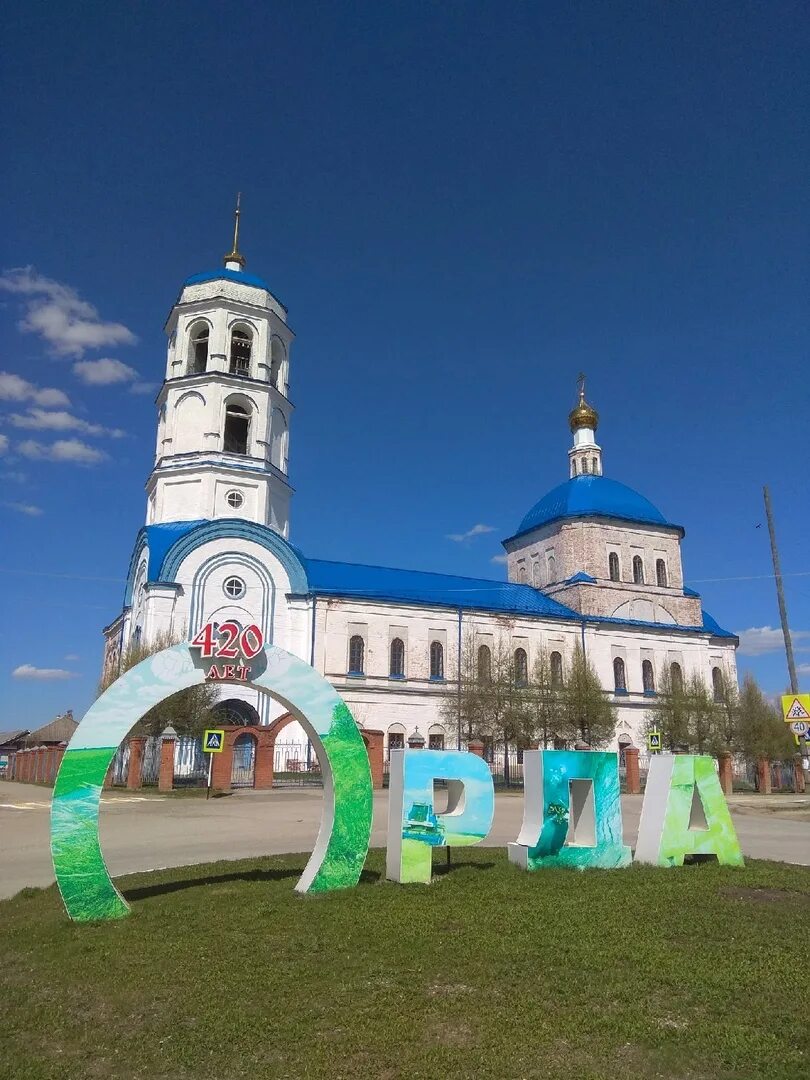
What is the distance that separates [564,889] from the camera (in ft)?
28.2

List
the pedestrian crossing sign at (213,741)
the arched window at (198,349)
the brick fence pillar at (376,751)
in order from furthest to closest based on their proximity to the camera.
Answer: the arched window at (198,349) → the brick fence pillar at (376,751) → the pedestrian crossing sign at (213,741)

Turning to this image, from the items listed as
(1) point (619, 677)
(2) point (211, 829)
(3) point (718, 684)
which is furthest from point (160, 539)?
(3) point (718, 684)

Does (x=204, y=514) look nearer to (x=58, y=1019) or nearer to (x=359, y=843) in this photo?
(x=359, y=843)

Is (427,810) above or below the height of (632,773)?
below

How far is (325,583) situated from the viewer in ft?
126

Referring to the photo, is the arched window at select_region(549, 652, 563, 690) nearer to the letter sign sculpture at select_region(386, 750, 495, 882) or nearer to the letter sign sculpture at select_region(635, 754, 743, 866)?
the letter sign sculpture at select_region(635, 754, 743, 866)

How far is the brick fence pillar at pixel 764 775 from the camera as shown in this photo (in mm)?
34781

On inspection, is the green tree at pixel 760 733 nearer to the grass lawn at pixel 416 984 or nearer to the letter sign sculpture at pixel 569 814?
the letter sign sculpture at pixel 569 814

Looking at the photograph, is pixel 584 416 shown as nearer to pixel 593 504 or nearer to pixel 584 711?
pixel 593 504

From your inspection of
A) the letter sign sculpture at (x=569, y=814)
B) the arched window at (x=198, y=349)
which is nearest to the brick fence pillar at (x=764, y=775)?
the letter sign sculpture at (x=569, y=814)

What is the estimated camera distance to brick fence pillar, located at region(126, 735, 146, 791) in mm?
27703

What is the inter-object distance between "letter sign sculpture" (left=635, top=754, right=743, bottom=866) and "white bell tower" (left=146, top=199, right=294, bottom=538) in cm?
2597

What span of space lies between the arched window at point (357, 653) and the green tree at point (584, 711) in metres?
9.92

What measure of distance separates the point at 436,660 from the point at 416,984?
1358 inches
